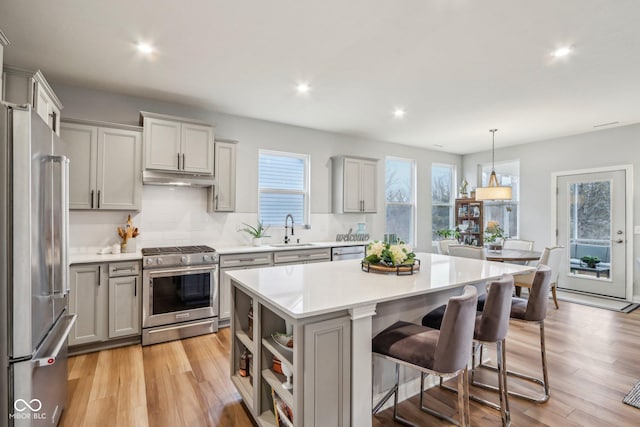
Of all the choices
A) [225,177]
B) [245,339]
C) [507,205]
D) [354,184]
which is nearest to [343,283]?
[245,339]

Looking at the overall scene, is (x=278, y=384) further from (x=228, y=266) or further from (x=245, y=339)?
(x=228, y=266)

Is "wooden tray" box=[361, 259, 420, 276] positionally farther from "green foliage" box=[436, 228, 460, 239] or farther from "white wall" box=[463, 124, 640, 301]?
"white wall" box=[463, 124, 640, 301]

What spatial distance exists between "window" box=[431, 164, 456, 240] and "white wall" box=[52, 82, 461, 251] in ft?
1.85

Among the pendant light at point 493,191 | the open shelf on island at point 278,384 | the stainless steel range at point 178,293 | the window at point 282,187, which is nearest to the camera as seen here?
the open shelf on island at point 278,384

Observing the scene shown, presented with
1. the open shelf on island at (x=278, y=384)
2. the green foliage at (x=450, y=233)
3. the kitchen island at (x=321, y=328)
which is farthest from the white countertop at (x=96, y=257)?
the green foliage at (x=450, y=233)

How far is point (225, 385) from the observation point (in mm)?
2564

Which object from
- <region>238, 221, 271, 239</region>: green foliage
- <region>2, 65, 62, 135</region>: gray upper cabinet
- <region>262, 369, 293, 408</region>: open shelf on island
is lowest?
<region>262, 369, 293, 408</region>: open shelf on island

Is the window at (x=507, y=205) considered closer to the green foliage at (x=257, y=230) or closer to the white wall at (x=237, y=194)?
the white wall at (x=237, y=194)

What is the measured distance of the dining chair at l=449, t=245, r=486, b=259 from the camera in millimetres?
4363

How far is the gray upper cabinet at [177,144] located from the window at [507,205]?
226 inches

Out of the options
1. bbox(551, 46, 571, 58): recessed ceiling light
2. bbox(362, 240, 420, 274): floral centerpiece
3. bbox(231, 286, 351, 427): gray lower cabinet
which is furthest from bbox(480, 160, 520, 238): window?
bbox(231, 286, 351, 427): gray lower cabinet

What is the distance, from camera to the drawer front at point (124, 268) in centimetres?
319

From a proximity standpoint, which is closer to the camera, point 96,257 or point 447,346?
point 447,346

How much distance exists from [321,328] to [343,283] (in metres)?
0.52
